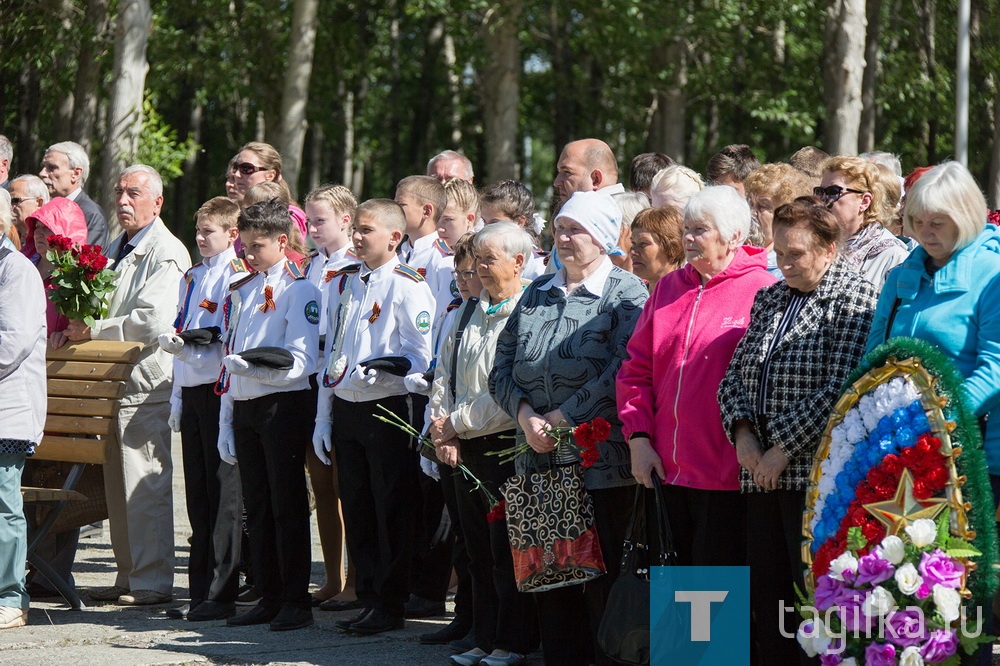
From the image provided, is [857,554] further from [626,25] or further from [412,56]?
[412,56]

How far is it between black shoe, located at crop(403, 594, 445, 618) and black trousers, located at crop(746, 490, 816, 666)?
8.94ft

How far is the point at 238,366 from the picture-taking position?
672 cm

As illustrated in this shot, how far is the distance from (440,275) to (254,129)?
90.4 feet

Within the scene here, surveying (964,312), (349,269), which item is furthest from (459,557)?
(964,312)

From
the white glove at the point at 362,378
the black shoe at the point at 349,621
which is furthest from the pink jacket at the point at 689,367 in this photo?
the black shoe at the point at 349,621

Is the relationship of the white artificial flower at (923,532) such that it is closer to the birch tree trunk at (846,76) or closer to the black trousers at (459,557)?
the black trousers at (459,557)

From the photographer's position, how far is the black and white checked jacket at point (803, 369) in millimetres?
4773

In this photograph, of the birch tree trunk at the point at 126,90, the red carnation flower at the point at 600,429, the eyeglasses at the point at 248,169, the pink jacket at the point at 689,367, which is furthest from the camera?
the birch tree trunk at the point at 126,90

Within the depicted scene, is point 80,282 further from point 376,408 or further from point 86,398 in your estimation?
point 376,408

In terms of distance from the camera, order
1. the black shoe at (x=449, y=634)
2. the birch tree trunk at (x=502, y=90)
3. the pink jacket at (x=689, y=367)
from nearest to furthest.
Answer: the pink jacket at (x=689, y=367), the black shoe at (x=449, y=634), the birch tree trunk at (x=502, y=90)

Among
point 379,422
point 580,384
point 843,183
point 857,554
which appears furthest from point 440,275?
point 857,554

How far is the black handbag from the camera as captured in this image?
4.96m

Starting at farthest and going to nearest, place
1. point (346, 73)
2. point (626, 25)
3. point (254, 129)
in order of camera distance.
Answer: point (254, 129) < point (346, 73) < point (626, 25)

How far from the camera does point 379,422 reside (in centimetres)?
671
